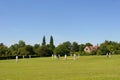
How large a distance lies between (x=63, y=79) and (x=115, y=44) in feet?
454

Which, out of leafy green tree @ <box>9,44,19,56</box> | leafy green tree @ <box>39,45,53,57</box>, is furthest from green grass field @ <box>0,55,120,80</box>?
leafy green tree @ <box>9,44,19,56</box>

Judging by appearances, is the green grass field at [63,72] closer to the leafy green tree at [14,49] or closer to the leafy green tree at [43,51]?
the leafy green tree at [43,51]

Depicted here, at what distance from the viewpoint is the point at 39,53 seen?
16175 cm

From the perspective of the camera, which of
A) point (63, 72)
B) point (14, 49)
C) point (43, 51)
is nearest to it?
point (63, 72)

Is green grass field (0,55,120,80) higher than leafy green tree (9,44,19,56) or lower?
lower

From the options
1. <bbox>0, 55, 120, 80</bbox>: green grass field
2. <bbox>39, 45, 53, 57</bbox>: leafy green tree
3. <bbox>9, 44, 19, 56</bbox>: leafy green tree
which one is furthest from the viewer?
<bbox>9, 44, 19, 56</bbox>: leafy green tree

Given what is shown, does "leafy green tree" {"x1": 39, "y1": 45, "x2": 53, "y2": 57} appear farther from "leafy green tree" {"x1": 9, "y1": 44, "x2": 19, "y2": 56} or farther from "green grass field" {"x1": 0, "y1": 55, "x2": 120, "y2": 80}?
"green grass field" {"x1": 0, "y1": 55, "x2": 120, "y2": 80}

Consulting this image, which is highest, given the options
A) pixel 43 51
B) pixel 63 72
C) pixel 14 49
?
pixel 14 49

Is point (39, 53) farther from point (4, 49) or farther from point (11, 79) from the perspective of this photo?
point (11, 79)

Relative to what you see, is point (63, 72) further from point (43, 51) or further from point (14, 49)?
point (14, 49)

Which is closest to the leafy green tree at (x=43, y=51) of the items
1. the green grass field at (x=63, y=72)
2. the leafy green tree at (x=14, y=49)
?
the leafy green tree at (x=14, y=49)

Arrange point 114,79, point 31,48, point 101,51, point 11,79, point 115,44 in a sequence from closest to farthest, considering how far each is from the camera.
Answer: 1. point 114,79
2. point 11,79
3. point 101,51
4. point 115,44
5. point 31,48

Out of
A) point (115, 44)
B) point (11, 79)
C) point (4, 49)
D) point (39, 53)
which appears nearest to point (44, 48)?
point (39, 53)

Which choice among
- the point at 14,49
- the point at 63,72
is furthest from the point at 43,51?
the point at 63,72
